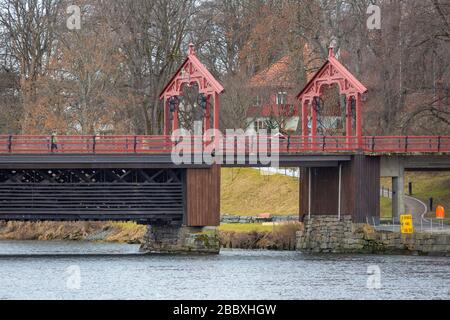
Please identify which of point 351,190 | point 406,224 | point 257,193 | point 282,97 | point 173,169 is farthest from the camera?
point 282,97

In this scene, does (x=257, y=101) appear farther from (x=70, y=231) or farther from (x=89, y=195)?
(x=89, y=195)

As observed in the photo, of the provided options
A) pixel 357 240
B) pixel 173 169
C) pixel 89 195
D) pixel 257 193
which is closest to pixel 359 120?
pixel 357 240

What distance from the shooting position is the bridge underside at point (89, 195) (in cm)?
7038

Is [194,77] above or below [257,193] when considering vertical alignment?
above

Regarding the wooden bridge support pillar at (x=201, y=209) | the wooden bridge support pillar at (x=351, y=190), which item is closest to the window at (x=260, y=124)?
the wooden bridge support pillar at (x=351, y=190)

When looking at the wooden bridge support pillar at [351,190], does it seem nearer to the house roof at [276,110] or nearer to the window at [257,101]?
the house roof at [276,110]

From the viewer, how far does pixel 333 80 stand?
74.6 meters

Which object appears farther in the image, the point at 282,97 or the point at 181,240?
the point at 282,97

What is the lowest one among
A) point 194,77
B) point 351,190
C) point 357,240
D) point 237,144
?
point 357,240

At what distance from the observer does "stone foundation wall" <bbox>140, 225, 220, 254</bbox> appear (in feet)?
234

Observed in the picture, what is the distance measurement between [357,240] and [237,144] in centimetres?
778

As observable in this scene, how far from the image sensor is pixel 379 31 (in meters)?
88.0

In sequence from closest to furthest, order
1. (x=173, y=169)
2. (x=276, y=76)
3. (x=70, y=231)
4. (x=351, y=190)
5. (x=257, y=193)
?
(x=173, y=169)
(x=351, y=190)
(x=276, y=76)
(x=257, y=193)
(x=70, y=231)

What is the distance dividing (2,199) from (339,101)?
27693 mm
